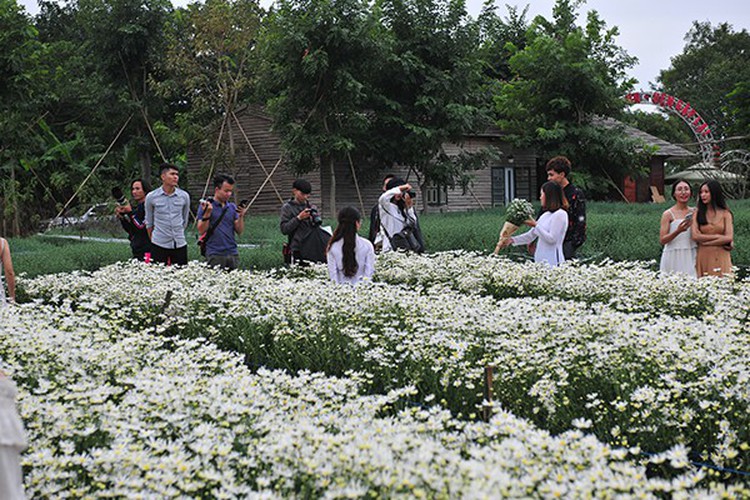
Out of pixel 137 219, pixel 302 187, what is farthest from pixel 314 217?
pixel 137 219

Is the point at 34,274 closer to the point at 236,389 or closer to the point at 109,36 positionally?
the point at 236,389

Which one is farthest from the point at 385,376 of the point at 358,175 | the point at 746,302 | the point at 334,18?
the point at 358,175

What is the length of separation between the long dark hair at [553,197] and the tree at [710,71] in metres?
51.7

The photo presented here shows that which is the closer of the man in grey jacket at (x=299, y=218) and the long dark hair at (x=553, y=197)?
the long dark hair at (x=553, y=197)

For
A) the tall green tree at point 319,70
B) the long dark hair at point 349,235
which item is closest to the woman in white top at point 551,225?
the long dark hair at point 349,235

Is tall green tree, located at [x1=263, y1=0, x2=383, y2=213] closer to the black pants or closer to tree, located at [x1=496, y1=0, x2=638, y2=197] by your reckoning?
tree, located at [x1=496, y1=0, x2=638, y2=197]

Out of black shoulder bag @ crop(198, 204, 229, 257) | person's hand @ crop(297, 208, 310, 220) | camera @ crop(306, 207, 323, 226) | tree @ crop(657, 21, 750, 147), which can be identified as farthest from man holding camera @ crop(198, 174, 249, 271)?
tree @ crop(657, 21, 750, 147)

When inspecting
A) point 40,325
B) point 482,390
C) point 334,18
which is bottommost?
point 482,390

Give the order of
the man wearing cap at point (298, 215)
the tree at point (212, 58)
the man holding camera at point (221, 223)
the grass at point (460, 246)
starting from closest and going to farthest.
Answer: the man holding camera at point (221, 223)
the man wearing cap at point (298, 215)
the grass at point (460, 246)
the tree at point (212, 58)

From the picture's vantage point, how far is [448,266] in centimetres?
1062

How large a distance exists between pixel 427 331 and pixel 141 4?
26991 mm

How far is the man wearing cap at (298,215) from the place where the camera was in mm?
10047

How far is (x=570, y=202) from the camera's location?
9.45 meters

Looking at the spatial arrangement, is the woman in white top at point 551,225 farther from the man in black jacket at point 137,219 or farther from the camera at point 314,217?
the man in black jacket at point 137,219
